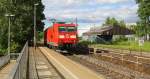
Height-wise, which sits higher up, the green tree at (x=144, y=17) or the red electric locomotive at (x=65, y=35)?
the green tree at (x=144, y=17)

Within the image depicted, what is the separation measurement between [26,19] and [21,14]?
1652 millimetres

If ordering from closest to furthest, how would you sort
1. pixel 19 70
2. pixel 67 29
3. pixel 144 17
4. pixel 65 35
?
pixel 19 70 < pixel 65 35 < pixel 67 29 < pixel 144 17

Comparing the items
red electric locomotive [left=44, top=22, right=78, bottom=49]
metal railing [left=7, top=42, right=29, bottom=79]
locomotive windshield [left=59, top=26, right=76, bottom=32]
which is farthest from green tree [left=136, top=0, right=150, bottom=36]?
metal railing [left=7, top=42, right=29, bottom=79]

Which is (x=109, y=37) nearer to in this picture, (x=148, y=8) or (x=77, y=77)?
(x=148, y=8)

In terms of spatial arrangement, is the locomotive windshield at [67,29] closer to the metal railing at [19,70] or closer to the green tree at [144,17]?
the metal railing at [19,70]

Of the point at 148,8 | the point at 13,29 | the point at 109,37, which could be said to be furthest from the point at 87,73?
the point at 109,37

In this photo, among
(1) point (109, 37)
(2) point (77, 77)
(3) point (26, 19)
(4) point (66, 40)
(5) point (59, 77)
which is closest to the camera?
(2) point (77, 77)

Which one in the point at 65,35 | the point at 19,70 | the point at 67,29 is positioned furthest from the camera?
the point at 67,29

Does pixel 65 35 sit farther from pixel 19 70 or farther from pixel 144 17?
pixel 144 17

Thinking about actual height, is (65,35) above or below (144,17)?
below

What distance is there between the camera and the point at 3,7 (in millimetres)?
75250

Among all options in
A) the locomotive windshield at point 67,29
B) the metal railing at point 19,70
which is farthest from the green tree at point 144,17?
the metal railing at point 19,70

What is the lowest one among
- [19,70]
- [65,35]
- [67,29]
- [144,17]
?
[19,70]

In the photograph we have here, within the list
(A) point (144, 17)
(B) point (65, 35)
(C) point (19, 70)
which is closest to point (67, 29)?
(B) point (65, 35)
